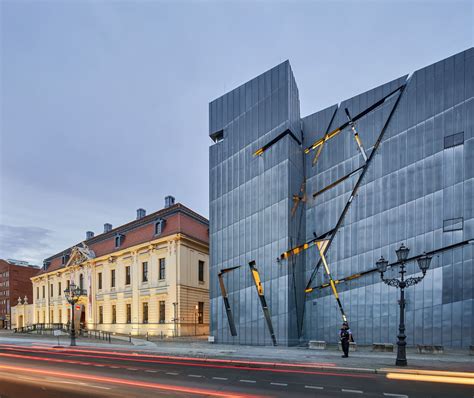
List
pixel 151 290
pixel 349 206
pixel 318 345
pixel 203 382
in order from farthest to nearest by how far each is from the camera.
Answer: pixel 151 290, pixel 349 206, pixel 318 345, pixel 203 382

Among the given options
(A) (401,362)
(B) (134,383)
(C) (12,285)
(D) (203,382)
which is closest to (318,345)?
(A) (401,362)

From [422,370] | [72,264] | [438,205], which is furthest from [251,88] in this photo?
[72,264]

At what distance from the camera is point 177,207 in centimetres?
4166

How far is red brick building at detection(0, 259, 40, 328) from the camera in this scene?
9354 cm

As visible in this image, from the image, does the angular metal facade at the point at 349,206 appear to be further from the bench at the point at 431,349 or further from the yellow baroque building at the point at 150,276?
the yellow baroque building at the point at 150,276

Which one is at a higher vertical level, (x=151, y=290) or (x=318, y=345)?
(x=151, y=290)

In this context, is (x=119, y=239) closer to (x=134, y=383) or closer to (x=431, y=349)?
(x=134, y=383)

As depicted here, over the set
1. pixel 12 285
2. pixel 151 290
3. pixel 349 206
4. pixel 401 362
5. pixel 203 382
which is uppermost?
pixel 349 206

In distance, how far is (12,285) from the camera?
9431 cm

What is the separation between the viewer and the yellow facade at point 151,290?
A: 3850 cm

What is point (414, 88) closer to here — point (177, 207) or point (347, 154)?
point (347, 154)

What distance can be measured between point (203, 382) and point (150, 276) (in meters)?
29.9

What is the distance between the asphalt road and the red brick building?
297 ft

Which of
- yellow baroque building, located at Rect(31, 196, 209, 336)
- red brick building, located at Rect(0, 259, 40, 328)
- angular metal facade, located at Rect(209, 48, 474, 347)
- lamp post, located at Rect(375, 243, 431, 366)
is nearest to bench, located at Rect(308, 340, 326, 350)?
angular metal facade, located at Rect(209, 48, 474, 347)
